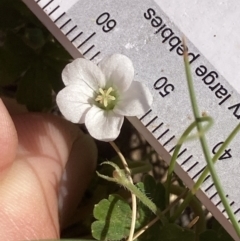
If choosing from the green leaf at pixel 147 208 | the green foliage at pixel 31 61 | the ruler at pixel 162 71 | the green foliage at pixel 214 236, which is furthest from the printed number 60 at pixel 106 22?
the green foliage at pixel 214 236

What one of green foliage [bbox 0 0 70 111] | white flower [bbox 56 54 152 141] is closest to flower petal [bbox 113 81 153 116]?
white flower [bbox 56 54 152 141]

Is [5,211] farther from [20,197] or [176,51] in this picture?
[176,51]


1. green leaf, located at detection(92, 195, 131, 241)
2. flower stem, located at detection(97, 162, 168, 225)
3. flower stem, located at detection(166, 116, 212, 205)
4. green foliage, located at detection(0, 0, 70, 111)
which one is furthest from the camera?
green foliage, located at detection(0, 0, 70, 111)

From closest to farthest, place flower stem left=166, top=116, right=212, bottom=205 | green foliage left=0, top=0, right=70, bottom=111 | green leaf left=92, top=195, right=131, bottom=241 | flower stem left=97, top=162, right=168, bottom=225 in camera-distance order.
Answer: flower stem left=166, top=116, right=212, bottom=205 → flower stem left=97, top=162, right=168, bottom=225 → green leaf left=92, top=195, right=131, bottom=241 → green foliage left=0, top=0, right=70, bottom=111

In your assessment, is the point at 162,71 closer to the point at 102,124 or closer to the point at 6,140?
the point at 102,124

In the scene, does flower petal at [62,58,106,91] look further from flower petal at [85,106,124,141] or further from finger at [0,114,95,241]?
finger at [0,114,95,241]

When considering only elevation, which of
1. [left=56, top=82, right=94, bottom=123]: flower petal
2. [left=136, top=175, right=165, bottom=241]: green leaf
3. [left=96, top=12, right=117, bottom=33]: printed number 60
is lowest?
[left=136, top=175, right=165, bottom=241]: green leaf

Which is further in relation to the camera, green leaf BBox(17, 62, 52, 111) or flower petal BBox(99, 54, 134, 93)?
green leaf BBox(17, 62, 52, 111)
